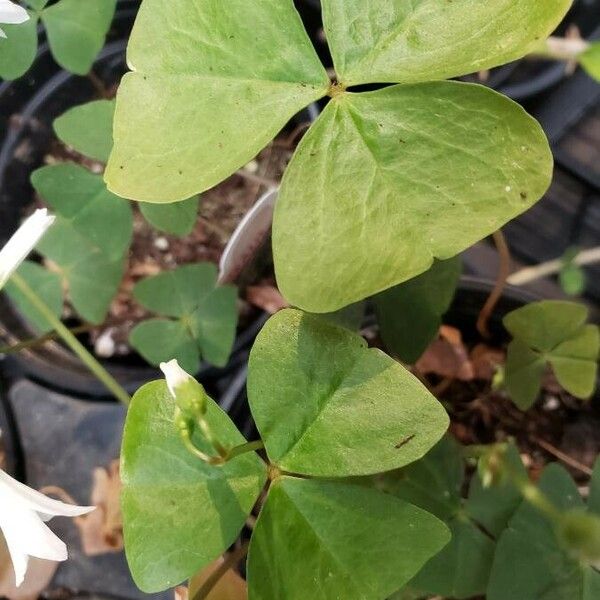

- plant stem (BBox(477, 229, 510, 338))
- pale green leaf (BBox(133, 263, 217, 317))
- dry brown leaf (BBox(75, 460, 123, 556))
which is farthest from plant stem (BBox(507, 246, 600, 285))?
dry brown leaf (BBox(75, 460, 123, 556))

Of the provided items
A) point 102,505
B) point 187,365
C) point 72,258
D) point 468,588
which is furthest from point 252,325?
point 468,588

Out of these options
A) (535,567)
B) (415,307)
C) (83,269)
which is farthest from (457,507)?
(83,269)

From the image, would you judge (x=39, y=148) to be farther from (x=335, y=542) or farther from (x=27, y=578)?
(x=335, y=542)

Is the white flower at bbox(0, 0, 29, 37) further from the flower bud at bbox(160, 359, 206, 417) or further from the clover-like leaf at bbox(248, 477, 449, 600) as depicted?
the clover-like leaf at bbox(248, 477, 449, 600)

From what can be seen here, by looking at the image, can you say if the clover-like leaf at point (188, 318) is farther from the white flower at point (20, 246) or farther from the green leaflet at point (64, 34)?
the white flower at point (20, 246)

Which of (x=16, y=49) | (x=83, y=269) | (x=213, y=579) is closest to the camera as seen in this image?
(x=213, y=579)
